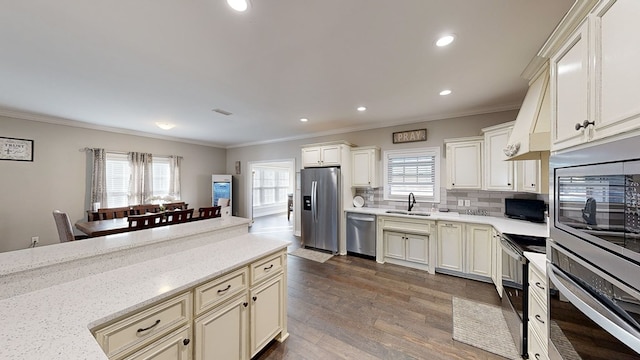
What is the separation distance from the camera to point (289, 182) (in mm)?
10406

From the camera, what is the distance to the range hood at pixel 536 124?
1734mm

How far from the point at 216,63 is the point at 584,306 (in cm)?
303

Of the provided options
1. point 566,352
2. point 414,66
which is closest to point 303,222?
point 414,66

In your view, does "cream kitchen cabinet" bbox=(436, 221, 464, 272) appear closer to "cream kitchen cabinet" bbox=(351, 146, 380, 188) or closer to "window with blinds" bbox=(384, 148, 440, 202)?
"window with blinds" bbox=(384, 148, 440, 202)

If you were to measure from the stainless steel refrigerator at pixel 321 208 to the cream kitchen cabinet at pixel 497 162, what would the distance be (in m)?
2.36

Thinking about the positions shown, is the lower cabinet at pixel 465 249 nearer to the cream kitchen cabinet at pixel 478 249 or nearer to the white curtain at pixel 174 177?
the cream kitchen cabinet at pixel 478 249

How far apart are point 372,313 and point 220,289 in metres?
1.74

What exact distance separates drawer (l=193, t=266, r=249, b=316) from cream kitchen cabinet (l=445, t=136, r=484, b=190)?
3412mm

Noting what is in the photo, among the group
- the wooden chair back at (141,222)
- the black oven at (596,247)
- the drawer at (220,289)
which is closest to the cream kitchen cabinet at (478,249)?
the black oven at (596,247)

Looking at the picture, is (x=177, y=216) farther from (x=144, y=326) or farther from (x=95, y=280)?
(x=144, y=326)

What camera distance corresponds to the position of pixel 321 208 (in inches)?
174

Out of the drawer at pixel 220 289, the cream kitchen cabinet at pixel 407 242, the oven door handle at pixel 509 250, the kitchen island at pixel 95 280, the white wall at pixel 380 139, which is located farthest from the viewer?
the white wall at pixel 380 139

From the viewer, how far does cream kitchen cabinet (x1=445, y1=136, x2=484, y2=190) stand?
333 centimetres

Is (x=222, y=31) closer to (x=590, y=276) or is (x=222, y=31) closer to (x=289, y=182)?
(x=590, y=276)
